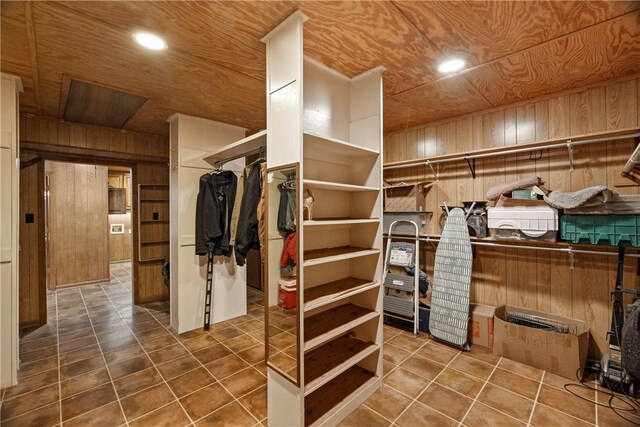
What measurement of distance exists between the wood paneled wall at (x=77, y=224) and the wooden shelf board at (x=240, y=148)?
3.80 metres

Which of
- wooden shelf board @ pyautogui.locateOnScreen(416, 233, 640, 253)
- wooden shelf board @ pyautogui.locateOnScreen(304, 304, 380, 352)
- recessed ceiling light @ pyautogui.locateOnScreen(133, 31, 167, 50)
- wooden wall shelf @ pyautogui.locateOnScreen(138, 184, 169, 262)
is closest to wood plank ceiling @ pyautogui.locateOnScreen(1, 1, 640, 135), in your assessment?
recessed ceiling light @ pyautogui.locateOnScreen(133, 31, 167, 50)

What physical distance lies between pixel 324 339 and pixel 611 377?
223 centimetres

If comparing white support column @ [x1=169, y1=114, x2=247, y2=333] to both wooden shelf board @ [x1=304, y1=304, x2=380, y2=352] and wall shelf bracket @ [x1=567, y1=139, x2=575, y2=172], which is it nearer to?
wooden shelf board @ [x1=304, y1=304, x2=380, y2=352]

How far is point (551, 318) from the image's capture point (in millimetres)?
2689

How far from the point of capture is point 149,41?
6.06 ft

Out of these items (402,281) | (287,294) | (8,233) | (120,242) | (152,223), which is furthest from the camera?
(120,242)

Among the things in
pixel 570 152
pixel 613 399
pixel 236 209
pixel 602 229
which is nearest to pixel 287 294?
pixel 236 209

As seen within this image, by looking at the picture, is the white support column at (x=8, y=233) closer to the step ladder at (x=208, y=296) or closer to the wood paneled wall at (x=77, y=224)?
the step ladder at (x=208, y=296)

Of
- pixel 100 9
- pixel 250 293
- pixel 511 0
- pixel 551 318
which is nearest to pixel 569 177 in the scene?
pixel 551 318

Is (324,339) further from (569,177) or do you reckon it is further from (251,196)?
(569,177)

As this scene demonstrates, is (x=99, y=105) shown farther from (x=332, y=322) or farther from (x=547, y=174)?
(x=547, y=174)

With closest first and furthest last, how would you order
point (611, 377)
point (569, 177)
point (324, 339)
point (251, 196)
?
point (324, 339) → point (611, 377) → point (251, 196) → point (569, 177)

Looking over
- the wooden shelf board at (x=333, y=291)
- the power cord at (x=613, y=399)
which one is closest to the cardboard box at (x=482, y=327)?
the power cord at (x=613, y=399)

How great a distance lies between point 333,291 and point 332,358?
50 cm
